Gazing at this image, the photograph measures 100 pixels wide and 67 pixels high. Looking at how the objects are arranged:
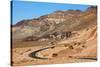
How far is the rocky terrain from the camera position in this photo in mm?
2184

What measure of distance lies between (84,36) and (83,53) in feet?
0.67

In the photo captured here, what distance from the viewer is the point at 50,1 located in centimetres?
230

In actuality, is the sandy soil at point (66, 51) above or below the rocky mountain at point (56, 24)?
below

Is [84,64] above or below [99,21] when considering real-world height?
below

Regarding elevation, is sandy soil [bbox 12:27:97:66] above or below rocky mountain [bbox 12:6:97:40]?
below

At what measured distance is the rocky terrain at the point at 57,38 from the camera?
7.16 ft

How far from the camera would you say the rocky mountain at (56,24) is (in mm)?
2193

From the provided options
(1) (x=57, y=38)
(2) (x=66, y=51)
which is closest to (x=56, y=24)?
(1) (x=57, y=38)
